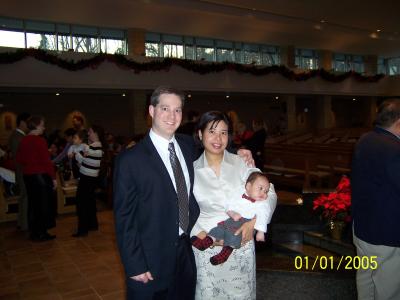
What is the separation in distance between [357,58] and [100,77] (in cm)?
1735

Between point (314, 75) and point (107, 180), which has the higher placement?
point (314, 75)

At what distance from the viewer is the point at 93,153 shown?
516 cm

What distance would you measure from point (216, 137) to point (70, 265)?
313cm

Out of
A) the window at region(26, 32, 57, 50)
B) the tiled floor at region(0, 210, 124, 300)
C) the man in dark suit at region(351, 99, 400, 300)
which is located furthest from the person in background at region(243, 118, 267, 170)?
the window at region(26, 32, 57, 50)

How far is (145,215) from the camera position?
1859 mm

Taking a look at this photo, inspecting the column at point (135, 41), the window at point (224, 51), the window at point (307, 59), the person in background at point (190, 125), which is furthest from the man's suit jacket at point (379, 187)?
the window at point (307, 59)

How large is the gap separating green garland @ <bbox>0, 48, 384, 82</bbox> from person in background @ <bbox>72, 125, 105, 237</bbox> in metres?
8.07

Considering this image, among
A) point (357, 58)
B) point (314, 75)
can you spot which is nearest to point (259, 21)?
point (314, 75)

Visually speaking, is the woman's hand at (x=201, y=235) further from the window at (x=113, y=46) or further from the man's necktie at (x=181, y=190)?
the window at (x=113, y=46)

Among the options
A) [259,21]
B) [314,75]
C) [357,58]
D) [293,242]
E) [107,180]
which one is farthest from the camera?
[357,58]

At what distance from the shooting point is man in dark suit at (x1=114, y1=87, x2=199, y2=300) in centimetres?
182

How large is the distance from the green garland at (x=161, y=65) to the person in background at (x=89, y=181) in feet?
26.5

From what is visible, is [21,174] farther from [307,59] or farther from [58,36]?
[307,59]

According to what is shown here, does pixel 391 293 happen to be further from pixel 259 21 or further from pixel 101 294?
pixel 259 21
